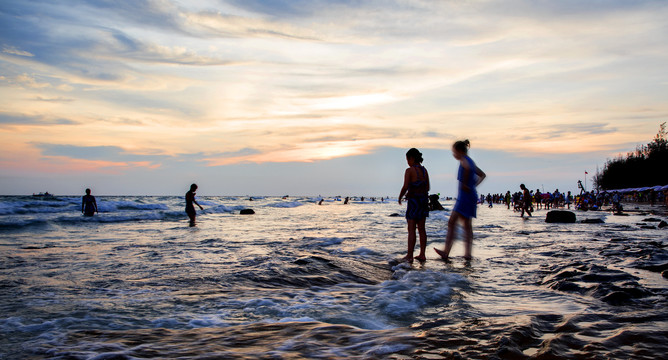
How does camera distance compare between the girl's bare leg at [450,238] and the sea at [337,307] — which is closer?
the sea at [337,307]

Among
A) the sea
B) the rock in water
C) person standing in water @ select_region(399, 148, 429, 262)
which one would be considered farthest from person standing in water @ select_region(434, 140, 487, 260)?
the rock in water

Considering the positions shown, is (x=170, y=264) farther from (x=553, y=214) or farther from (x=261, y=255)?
(x=553, y=214)

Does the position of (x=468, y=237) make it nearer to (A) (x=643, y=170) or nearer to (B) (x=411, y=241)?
(B) (x=411, y=241)

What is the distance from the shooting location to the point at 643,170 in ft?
224

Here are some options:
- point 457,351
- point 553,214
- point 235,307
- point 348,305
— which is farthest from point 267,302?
point 553,214

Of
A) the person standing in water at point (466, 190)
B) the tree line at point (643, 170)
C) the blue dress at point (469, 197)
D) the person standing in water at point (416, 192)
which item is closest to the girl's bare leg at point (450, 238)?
the person standing in water at point (466, 190)

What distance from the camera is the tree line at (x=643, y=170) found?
63.3 metres

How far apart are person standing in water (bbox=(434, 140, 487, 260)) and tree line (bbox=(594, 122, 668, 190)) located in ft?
237

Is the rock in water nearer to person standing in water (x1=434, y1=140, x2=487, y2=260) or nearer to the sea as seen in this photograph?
the sea

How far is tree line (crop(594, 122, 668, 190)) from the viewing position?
63.3m

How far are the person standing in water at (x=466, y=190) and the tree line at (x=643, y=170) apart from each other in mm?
72367

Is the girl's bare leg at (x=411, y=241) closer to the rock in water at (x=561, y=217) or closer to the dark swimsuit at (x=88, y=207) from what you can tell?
the rock in water at (x=561, y=217)

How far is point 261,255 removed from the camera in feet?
24.2

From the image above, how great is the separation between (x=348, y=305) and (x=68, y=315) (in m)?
2.48
